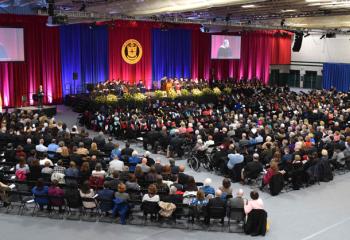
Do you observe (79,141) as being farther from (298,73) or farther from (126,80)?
(298,73)

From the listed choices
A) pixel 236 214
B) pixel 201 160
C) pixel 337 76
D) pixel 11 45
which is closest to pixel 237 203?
pixel 236 214

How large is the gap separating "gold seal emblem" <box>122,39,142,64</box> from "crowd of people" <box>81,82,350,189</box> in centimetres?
653

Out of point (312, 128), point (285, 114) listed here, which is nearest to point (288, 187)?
point (312, 128)

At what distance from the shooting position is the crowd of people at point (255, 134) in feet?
40.5

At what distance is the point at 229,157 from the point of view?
12.4 meters

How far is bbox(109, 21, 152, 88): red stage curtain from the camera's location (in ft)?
92.7

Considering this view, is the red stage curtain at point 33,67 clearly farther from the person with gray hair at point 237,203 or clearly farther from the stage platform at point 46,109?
the person with gray hair at point 237,203

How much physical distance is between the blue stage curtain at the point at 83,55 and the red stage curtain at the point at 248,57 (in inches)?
319

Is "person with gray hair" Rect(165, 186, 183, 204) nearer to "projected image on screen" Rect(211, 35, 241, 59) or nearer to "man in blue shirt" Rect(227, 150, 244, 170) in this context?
"man in blue shirt" Rect(227, 150, 244, 170)

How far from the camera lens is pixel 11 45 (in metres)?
22.8

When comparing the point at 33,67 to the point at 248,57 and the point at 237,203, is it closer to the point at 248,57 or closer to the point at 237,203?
the point at 237,203

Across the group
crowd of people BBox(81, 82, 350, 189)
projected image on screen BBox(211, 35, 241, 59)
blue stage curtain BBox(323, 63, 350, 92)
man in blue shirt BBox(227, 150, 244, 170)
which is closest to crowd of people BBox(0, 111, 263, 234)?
man in blue shirt BBox(227, 150, 244, 170)

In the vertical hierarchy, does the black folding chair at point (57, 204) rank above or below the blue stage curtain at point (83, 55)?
below

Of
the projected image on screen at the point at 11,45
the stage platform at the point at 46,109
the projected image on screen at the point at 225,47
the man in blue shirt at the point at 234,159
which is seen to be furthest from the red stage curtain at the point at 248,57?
the man in blue shirt at the point at 234,159
